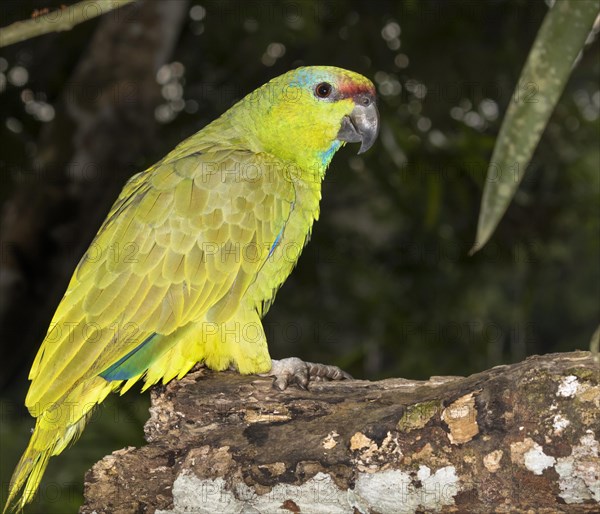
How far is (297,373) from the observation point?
231cm

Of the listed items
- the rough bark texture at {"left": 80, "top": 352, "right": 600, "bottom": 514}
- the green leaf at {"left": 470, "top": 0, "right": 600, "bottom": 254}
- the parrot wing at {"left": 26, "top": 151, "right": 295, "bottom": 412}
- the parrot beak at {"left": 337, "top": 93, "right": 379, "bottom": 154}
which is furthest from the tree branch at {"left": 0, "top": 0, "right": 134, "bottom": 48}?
the parrot beak at {"left": 337, "top": 93, "right": 379, "bottom": 154}

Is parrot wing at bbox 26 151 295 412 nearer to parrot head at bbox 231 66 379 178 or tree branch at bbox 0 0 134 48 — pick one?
parrot head at bbox 231 66 379 178

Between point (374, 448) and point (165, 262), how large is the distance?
38.4 inches

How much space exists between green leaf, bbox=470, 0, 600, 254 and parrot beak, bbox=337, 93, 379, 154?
112 centimetres

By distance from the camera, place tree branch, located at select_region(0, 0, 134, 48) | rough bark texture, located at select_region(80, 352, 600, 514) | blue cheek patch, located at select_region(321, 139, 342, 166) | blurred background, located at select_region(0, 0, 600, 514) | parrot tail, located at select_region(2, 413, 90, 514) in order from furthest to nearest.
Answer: blurred background, located at select_region(0, 0, 600, 514), blue cheek patch, located at select_region(321, 139, 342, 166), parrot tail, located at select_region(2, 413, 90, 514), rough bark texture, located at select_region(80, 352, 600, 514), tree branch, located at select_region(0, 0, 134, 48)

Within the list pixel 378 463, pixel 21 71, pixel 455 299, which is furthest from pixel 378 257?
pixel 378 463

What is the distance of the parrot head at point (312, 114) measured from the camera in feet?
8.50

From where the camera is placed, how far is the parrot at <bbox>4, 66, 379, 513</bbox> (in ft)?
7.39

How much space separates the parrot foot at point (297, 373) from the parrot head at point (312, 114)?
2.40 feet

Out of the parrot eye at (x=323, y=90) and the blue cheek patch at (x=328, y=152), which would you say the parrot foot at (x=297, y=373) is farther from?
the parrot eye at (x=323, y=90)

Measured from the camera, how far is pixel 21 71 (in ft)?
14.6

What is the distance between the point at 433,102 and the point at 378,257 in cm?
195

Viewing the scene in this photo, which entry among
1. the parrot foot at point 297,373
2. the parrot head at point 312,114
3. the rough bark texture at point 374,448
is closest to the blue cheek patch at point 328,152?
the parrot head at point 312,114

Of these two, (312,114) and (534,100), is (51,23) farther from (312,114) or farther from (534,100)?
(312,114)
